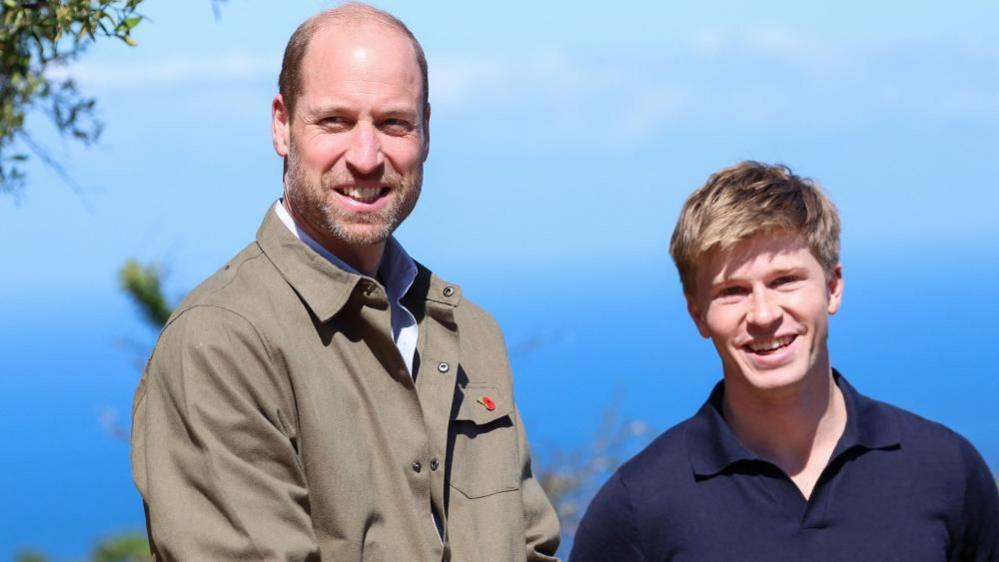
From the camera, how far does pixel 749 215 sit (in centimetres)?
303

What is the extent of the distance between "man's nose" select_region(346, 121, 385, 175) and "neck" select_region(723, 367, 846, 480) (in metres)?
0.92

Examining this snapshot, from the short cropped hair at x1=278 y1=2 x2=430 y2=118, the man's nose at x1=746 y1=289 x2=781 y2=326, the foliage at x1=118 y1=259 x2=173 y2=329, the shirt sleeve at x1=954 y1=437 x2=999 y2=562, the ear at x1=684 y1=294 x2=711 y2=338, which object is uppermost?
the foliage at x1=118 y1=259 x2=173 y2=329

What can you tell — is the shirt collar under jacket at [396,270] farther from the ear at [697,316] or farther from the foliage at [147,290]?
the foliage at [147,290]

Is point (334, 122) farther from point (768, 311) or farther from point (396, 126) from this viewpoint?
point (768, 311)

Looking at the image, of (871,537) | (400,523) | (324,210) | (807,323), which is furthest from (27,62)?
(871,537)

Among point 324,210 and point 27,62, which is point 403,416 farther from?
point 27,62

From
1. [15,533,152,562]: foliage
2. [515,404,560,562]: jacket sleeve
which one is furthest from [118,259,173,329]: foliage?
[515,404,560,562]: jacket sleeve

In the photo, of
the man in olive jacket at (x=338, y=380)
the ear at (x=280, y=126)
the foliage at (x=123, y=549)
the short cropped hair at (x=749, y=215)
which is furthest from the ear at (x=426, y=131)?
the foliage at (x=123, y=549)

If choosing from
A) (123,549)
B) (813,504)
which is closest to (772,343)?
(813,504)

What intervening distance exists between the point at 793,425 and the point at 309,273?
3.53ft

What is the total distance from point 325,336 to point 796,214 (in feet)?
3.39

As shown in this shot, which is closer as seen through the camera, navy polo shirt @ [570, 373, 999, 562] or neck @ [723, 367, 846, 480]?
navy polo shirt @ [570, 373, 999, 562]

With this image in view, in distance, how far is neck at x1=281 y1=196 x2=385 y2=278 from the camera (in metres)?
2.83

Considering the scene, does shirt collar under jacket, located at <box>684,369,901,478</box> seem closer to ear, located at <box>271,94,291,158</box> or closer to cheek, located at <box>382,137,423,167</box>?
cheek, located at <box>382,137,423,167</box>
